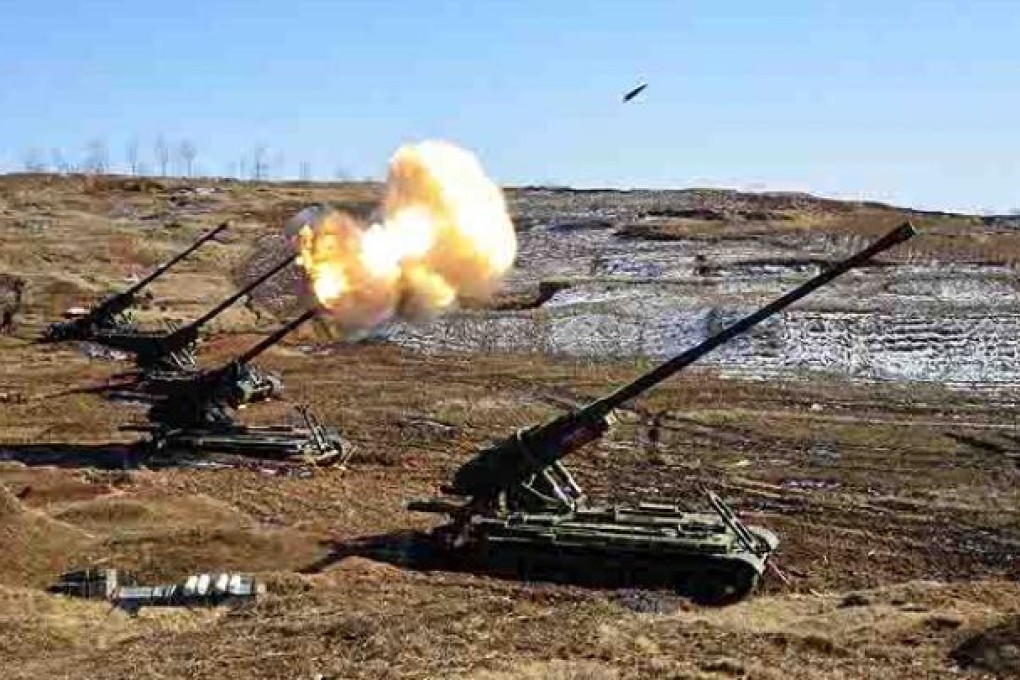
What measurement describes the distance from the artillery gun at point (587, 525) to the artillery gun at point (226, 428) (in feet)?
24.9

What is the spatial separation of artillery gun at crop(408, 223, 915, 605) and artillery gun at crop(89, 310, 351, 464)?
758cm

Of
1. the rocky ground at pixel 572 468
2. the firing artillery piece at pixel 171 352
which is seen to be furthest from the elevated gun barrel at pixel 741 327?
the firing artillery piece at pixel 171 352

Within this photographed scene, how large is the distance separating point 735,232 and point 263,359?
35143 mm

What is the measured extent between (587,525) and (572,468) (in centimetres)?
811

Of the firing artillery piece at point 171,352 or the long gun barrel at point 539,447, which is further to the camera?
the firing artillery piece at point 171,352

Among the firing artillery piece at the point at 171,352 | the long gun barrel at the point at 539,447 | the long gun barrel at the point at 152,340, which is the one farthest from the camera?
the long gun barrel at the point at 152,340

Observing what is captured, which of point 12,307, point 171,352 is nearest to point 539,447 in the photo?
point 171,352

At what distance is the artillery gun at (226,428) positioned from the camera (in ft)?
89.9

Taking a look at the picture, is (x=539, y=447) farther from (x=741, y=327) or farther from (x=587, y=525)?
(x=741, y=327)

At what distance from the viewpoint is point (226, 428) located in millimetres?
28062

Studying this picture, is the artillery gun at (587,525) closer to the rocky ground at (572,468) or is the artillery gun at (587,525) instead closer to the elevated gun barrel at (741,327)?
the elevated gun barrel at (741,327)

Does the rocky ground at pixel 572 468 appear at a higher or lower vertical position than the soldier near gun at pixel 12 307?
lower

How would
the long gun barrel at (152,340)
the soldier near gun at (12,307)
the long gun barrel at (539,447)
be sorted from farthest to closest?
the soldier near gun at (12,307), the long gun barrel at (152,340), the long gun barrel at (539,447)

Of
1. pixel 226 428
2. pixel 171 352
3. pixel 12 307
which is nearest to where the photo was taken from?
pixel 226 428
